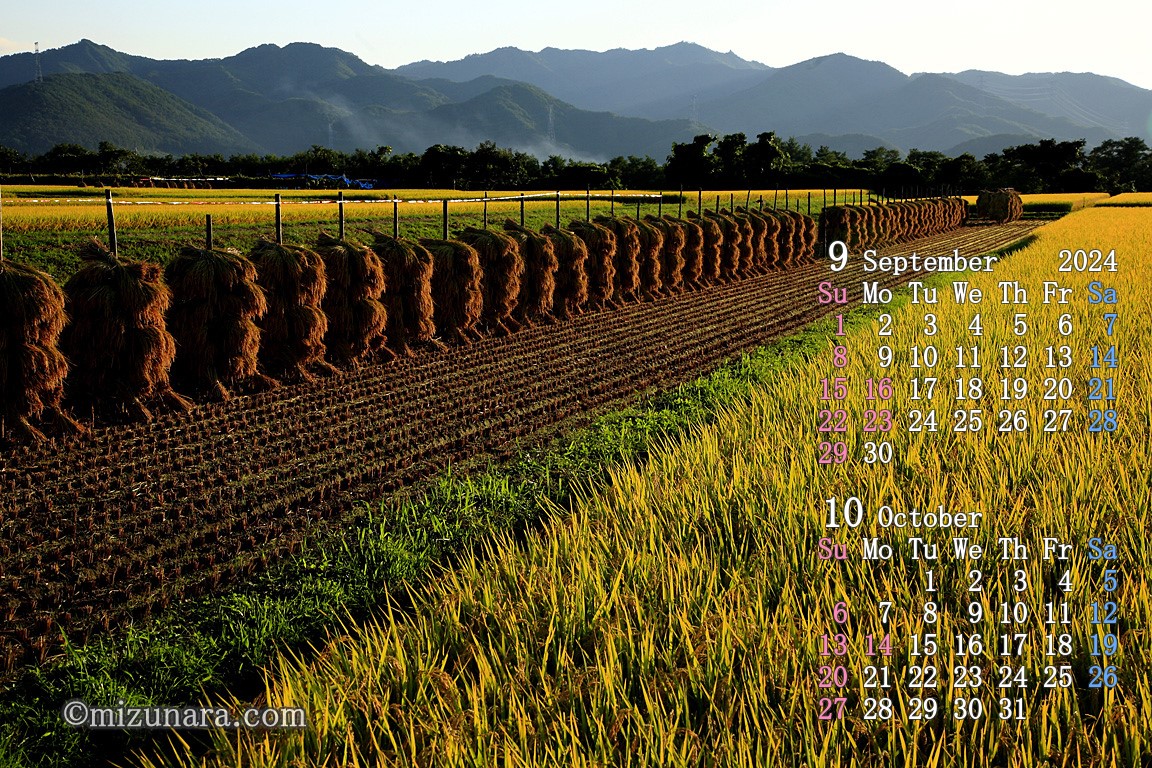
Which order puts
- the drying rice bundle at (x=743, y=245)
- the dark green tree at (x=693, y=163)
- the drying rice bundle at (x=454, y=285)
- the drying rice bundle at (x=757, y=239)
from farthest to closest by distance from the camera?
the dark green tree at (x=693, y=163)
the drying rice bundle at (x=757, y=239)
the drying rice bundle at (x=743, y=245)
the drying rice bundle at (x=454, y=285)

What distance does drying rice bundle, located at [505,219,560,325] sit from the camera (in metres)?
14.8

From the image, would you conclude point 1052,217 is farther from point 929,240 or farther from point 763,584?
point 763,584

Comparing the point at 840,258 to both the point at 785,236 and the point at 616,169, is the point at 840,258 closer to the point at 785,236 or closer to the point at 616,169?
the point at 785,236

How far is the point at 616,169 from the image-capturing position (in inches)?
3091

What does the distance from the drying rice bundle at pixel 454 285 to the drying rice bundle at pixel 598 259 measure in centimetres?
418

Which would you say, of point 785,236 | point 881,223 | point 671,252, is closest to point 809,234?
point 785,236

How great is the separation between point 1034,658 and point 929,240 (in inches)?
1606

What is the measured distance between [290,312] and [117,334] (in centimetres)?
231

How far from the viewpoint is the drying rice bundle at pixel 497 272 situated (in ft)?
45.2

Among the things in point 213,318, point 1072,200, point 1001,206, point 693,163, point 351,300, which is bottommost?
point 213,318

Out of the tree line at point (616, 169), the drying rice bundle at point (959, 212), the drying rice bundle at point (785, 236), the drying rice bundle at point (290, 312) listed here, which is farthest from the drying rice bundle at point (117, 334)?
the drying rice bundle at point (959, 212)

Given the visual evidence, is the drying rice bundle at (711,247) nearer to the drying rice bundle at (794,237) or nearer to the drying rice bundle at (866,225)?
the drying rice bundle at (794,237)

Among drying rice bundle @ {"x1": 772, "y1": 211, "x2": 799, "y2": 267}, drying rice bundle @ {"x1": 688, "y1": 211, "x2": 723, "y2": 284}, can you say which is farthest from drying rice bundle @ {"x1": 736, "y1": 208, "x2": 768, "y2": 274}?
drying rice bundle @ {"x1": 688, "y1": 211, "x2": 723, "y2": 284}

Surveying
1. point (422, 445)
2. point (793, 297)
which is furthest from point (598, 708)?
point (793, 297)
